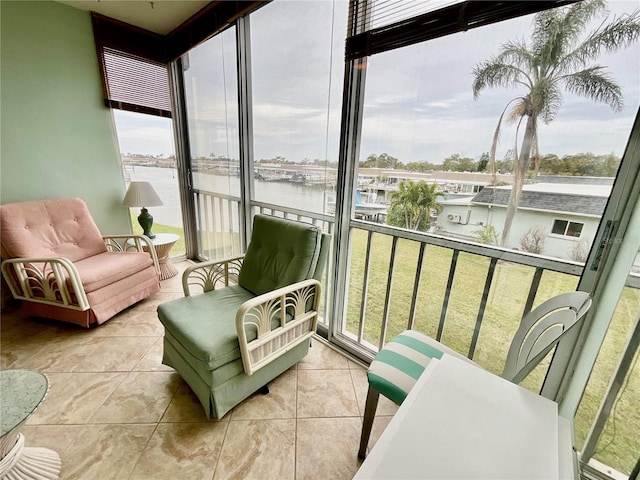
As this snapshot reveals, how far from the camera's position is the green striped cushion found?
972 mm

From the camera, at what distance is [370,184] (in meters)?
1.61

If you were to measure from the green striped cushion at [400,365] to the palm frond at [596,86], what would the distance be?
115 centimetres

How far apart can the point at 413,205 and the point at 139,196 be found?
2717 mm

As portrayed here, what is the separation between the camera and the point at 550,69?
1012mm

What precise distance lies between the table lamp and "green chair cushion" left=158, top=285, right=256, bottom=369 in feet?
5.29

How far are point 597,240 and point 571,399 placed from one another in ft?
2.23

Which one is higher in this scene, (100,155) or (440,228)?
(100,155)

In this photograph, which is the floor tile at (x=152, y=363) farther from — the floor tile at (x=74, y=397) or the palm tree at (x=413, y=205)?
the palm tree at (x=413, y=205)

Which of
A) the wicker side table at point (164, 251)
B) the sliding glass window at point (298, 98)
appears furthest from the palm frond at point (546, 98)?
the wicker side table at point (164, 251)

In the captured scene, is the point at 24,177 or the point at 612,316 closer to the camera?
the point at 612,316

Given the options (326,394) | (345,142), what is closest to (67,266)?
(326,394)

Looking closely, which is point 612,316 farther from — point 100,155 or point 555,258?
point 100,155

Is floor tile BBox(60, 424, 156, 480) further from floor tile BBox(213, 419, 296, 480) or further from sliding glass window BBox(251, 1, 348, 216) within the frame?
sliding glass window BBox(251, 1, 348, 216)

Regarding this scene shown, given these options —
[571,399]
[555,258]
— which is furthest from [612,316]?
[571,399]
